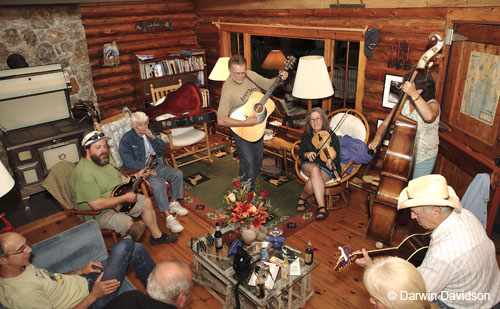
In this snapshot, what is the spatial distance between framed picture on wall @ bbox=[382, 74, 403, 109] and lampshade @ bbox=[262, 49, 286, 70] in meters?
1.70

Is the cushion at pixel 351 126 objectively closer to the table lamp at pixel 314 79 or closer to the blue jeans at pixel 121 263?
the table lamp at pixel 314 79

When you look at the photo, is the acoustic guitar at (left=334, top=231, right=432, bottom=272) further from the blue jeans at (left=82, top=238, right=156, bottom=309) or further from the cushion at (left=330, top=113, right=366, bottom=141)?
the cushion at (left=330, top=113, right=366, bottom=141)

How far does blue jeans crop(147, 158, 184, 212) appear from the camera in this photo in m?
3.86

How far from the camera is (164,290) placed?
187cm

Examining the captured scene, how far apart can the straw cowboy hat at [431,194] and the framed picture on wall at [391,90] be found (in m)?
2.06

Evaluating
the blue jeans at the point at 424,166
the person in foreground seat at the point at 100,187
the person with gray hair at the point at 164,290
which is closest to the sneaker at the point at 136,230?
the person in foreground seat at the point at 100,187

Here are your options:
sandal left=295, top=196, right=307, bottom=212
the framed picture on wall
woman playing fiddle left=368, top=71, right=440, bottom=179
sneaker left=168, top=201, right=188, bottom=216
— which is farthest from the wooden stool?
woman playing fiddle left=368, top=71, right=440, bottom=179

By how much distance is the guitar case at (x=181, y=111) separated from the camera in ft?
15.7

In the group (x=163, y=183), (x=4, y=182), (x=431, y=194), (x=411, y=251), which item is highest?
(x=4, y=182)

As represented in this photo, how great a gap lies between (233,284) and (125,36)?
4696 millimetres

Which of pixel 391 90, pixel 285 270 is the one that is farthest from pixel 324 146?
pixel 285 270

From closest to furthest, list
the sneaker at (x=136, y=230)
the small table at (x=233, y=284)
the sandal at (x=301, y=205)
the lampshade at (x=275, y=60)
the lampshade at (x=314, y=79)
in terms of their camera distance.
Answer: the small table at (x=233, y=284) → the sneaker at (x=136, y=230) → the lampshade at (x=314, y=79) → the sandal at (x=301, y=205) → the lampshade at (x=275, y=60)

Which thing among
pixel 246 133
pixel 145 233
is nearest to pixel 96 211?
pixel 145 233

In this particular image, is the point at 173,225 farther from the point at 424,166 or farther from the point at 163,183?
the point at 424,166
